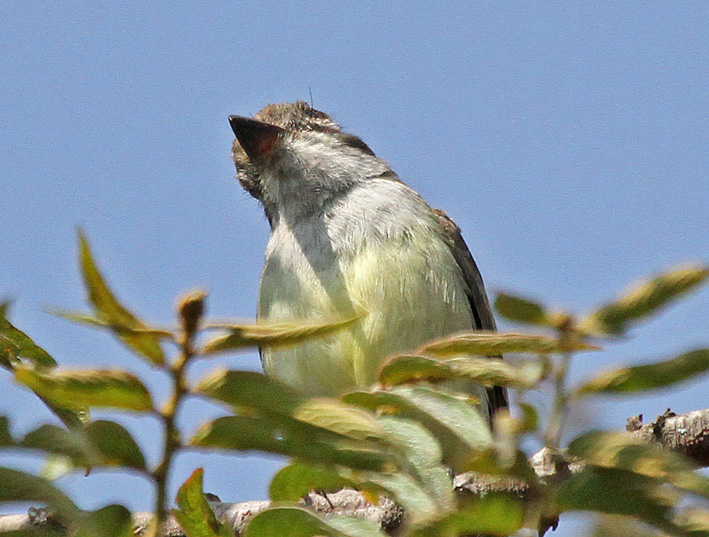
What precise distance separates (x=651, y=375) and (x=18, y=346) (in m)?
1.50

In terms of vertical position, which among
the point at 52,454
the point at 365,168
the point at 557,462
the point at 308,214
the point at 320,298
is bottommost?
the point at 52,454

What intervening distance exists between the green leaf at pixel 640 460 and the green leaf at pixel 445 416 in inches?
6.3

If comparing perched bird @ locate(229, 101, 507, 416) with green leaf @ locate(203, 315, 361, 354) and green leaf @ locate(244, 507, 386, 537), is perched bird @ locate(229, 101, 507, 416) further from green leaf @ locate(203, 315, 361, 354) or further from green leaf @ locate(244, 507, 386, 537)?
green leaf @ locate(203, 315, 361, 354)

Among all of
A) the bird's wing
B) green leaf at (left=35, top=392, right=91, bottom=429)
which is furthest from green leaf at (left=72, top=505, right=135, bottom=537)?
the bird's wing

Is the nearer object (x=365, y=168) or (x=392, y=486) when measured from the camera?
(x=392, y=486)

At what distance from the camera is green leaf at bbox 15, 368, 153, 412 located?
1.32 m

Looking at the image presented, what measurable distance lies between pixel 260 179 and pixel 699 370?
19.9 ft

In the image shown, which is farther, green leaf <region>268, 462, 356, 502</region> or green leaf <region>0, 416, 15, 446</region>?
green leaf <region>268, 462, 356, 502</region>

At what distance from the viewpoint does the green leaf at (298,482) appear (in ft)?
5.28

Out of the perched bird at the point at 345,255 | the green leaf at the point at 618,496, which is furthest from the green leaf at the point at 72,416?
the perched bird at the point at 345,255

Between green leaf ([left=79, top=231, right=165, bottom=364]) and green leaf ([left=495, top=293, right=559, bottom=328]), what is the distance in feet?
1.72

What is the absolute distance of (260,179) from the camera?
24.0 ft

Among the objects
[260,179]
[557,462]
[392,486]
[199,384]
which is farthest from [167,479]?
[260,179]

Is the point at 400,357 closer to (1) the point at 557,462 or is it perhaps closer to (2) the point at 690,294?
(1) the point at 557,462
